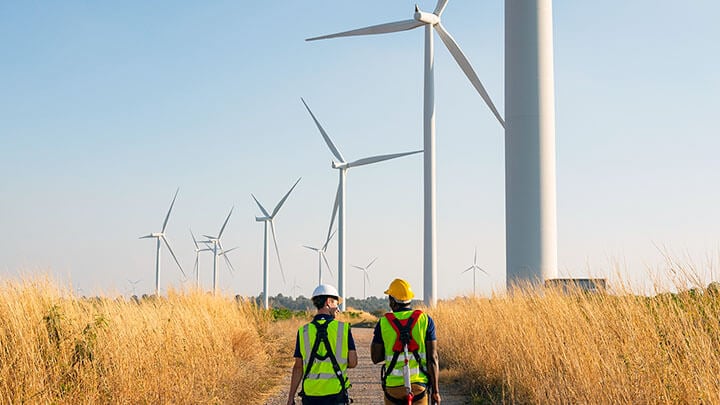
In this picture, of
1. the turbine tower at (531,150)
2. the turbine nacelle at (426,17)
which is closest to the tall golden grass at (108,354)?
the turbine tower at (531,150)

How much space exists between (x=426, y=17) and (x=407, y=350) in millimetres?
36238

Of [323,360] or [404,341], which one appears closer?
[323,360]

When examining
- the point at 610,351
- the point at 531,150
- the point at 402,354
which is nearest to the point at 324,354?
the point at 402,354

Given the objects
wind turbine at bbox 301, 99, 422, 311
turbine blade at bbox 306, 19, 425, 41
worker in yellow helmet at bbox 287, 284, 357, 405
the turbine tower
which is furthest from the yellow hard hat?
wind turbine at bbox 301, 99, 422, 311

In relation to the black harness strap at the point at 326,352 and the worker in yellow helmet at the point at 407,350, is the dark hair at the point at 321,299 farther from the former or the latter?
the worker in yellow helmet at the point at 407,350

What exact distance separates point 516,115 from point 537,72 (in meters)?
1.68

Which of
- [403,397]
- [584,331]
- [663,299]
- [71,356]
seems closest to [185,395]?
[71,356]

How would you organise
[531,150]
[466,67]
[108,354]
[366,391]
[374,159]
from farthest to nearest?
[374,159] < [466,67] < [531,150] < [366,391] < [108,354]

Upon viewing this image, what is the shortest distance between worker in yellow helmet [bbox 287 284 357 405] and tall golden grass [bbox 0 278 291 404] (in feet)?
11.8

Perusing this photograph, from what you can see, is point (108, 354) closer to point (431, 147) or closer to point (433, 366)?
point (433, 366)

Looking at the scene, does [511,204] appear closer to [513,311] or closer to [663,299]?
[513,311]

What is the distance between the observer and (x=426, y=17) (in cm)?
4191

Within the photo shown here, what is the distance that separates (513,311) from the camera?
17.2 meters

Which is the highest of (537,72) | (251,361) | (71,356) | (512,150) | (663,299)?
(537,72)
